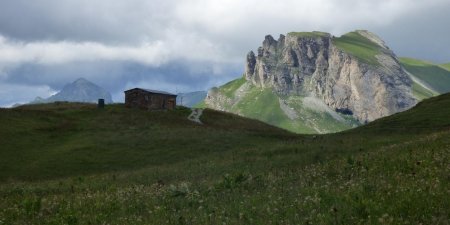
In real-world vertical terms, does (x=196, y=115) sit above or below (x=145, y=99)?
below

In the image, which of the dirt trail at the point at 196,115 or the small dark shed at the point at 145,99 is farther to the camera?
the small dark shed at the point at 145,99

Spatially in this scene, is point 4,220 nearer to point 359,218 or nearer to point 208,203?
point 208,203

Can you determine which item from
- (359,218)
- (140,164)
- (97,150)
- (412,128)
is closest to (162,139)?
(97,150)

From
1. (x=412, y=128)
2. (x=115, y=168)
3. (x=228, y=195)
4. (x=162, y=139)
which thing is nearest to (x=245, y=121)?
(x=162, y=139)

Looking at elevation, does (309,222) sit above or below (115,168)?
above

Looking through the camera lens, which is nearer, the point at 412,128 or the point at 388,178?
the point at 388,178

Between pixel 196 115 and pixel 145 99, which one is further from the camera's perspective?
pixel 145 99

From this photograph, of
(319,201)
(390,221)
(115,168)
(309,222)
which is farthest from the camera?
(115,168)

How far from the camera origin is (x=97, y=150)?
63.0m

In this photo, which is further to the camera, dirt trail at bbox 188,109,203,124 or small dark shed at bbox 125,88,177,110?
small dark shed at bbox 125,88,177,110

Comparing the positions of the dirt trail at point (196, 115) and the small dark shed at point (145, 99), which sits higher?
the small dark shed at point (145, 99)

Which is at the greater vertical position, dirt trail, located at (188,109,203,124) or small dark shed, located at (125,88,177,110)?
small dark shed, located at (125,88,177,110)

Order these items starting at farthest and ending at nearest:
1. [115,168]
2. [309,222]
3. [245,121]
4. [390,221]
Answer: [245,121], [115,168], [309,222], [390,221]

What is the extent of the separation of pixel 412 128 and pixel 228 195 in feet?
180
